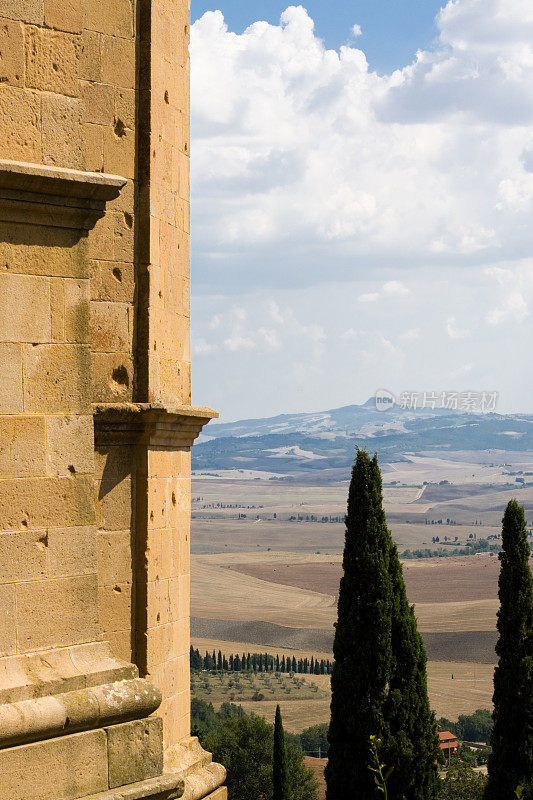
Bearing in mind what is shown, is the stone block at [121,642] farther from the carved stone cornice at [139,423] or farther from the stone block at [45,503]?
the stone block at [45,503]

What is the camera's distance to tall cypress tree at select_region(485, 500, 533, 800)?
16125mm

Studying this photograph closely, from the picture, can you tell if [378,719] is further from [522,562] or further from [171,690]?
[171,690]

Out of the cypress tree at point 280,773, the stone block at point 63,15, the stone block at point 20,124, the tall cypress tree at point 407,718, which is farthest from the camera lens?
the cypress tree at point 280,773

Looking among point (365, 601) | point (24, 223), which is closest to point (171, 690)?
point (24, 223)

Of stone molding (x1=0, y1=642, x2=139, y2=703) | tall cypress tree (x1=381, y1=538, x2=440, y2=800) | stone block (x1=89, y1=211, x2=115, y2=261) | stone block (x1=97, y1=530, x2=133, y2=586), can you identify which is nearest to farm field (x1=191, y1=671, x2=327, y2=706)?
tall cypress tree (x1=381, y1=538, x2=440, y2=800)

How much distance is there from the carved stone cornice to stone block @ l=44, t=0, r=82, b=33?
2893mm

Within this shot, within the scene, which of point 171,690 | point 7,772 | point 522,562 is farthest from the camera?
point 522,562

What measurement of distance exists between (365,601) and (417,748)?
2607 millimetres

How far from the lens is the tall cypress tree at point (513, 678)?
16125 mm

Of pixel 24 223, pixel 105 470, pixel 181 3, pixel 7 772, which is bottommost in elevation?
pixel 7 772

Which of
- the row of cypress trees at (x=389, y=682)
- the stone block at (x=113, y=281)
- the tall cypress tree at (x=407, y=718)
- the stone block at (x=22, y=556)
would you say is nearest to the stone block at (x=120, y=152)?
the stone block at (x=113, y=281)

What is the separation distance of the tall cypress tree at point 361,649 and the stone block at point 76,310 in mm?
11588

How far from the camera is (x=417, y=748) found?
1619 centimetres

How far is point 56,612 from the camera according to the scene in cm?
475
